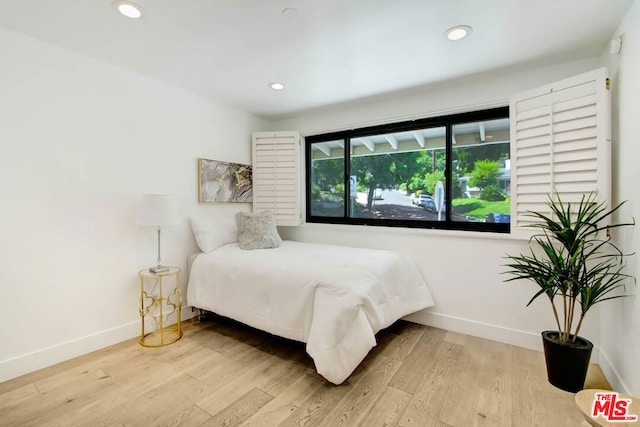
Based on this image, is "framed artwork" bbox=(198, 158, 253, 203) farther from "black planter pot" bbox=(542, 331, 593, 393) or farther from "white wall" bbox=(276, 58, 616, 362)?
"black planter pot" bbox=(542, 331, 593, 393)

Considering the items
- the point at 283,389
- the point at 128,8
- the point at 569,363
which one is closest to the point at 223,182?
the point at 128,8

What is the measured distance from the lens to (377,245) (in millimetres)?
3250

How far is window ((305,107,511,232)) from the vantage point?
276 centimetres

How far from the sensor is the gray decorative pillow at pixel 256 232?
3078 mm

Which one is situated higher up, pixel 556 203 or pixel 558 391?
pixel 556 203

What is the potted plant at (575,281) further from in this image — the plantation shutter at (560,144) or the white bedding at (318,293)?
the white bedding at (318,293)

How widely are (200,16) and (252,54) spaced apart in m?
0.51

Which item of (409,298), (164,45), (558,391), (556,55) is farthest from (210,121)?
(558,391)

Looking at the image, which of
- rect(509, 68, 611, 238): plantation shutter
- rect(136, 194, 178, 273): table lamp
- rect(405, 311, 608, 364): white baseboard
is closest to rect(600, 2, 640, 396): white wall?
rect(509, 68, 611, 238): plantation shutter

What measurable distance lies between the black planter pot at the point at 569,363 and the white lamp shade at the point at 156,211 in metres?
2.98

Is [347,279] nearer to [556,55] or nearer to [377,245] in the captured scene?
[377,245]

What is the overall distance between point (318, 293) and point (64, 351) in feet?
6.64

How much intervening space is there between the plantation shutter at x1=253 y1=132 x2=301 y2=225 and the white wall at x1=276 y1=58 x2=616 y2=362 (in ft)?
3.30

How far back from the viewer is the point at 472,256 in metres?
2.72
